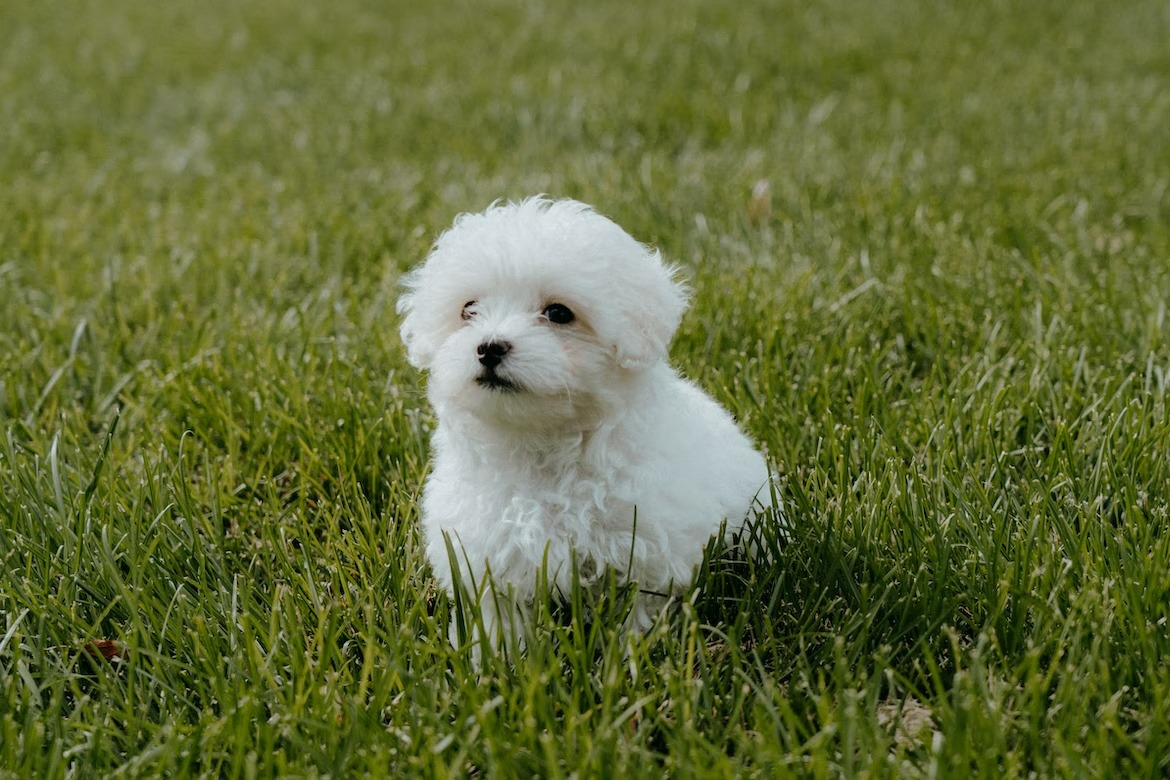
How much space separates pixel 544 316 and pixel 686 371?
1329 millimetres

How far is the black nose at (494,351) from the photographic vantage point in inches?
93.4

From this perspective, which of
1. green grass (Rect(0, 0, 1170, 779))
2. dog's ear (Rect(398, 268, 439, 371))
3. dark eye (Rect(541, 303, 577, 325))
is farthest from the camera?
dog's ear (Rect(398, 268, 439, 371))

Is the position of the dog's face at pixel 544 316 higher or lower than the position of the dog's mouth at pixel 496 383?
higher

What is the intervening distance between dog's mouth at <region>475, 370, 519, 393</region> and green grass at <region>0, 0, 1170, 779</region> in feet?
1.58

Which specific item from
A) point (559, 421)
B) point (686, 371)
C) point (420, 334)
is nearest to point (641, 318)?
point (559, 421)

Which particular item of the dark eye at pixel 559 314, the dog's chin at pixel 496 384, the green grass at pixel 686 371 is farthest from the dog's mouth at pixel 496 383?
the green grass at pixel 686 371

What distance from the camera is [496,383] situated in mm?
2410

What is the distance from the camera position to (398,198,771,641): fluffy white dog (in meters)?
2.44

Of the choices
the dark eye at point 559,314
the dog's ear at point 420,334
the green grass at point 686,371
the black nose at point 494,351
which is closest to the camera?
the green grass at point 686,371

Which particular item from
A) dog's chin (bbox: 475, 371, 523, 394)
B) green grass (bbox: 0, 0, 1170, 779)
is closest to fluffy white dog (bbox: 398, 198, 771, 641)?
dog's chin (bbox: 475, 371, 523, 394)

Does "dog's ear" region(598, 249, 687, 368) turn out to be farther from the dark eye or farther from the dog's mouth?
the dog's mouth

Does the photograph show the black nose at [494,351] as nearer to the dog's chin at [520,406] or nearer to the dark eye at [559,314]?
the dog's chin at [520,406]

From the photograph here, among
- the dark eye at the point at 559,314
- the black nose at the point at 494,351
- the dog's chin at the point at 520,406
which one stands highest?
the dark eye at the point at 559,314

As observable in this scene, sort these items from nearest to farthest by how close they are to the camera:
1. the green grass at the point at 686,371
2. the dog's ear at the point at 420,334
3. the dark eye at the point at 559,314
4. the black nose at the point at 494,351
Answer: the green grass at the point at 686,371, the black nose at the point at 494,351, the dark eye at the point at 559,314, the dog's ear at the point at 420,334
